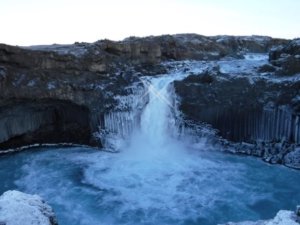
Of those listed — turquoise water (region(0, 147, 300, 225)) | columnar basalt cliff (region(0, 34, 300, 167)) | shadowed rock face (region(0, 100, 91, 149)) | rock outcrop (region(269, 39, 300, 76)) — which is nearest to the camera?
turquoise water (region(0, 147, 300, 225))

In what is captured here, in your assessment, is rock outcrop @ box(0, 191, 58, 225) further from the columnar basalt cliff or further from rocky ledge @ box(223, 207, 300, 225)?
the columnar basalt cliff

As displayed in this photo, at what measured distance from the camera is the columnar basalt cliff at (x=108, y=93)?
54.9 feet

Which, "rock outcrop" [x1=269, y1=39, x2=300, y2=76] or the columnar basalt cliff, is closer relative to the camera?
the columnar basalt cliff

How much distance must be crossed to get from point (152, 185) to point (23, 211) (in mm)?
7717

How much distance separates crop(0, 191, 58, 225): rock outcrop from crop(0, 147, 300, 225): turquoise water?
4388 millimetres

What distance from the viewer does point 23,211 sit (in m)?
7.07

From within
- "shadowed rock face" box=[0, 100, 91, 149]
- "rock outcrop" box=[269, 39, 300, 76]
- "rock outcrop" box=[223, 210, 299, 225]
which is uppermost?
"rock outcrop" box=[269, 39, 300, 76]

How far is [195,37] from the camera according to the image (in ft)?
89.0

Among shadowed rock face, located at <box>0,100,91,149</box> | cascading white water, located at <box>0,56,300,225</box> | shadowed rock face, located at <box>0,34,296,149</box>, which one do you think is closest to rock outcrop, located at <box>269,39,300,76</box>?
shadowed rock face, located at <box>0,34,296,149</box>

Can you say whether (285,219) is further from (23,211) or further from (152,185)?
(152,185)

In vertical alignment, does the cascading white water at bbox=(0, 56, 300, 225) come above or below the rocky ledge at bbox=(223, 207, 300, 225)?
below

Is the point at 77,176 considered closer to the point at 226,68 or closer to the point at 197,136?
the point at 197,136

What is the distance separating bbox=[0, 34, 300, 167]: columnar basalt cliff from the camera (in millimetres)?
16734

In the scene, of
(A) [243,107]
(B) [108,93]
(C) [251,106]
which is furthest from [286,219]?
(B) [108,93]
